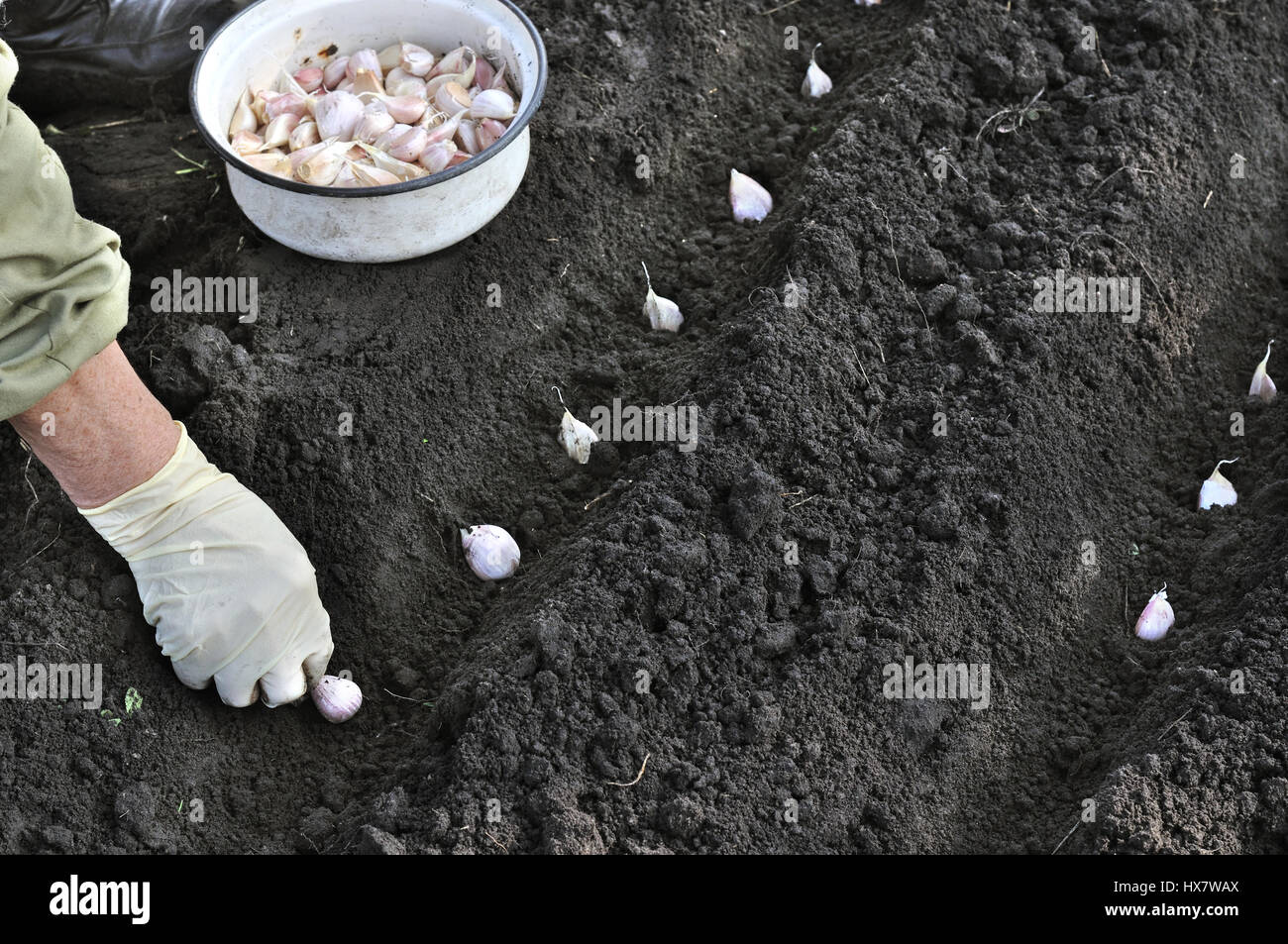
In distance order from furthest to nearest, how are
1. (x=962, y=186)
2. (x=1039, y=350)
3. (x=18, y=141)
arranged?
(x=962, y=186), (x=1039, y=350), (x=18, y=141)

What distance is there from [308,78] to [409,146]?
38 cm

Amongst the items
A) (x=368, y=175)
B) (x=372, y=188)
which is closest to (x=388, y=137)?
(x=368, y=175)

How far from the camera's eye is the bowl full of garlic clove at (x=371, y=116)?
2584mm

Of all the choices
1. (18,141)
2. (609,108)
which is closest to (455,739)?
(18,141)

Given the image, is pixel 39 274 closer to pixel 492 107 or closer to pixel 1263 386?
pixel 492 107

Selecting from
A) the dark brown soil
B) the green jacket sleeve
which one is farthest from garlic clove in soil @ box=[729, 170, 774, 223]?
the green jacket sleeve

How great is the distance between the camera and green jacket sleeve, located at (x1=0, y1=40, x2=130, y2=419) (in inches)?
76.6

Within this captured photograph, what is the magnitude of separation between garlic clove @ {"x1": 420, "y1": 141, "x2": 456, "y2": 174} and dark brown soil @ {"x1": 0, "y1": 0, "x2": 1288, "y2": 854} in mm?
213

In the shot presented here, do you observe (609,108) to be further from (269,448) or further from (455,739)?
(455,739)

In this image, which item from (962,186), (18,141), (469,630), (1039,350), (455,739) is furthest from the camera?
(962,186)

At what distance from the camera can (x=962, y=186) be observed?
9.63 feet

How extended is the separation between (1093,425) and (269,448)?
1698 millimetres

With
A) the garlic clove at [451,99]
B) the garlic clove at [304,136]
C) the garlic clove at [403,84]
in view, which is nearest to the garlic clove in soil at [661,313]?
the garlic clove at [451,99]

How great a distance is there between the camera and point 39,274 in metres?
2.00
